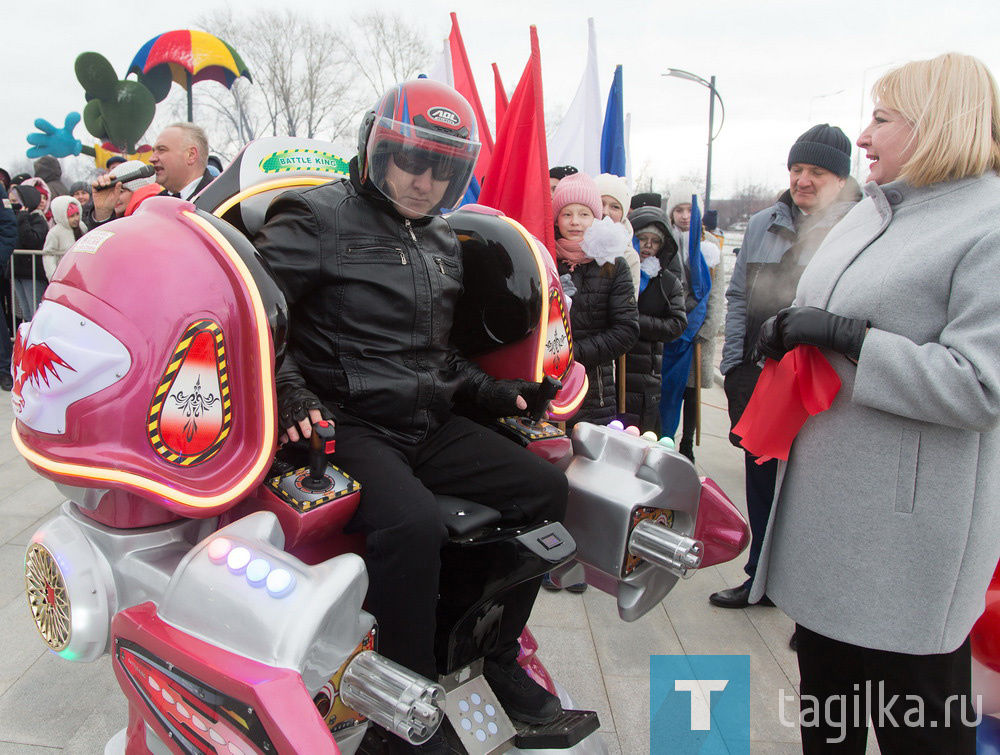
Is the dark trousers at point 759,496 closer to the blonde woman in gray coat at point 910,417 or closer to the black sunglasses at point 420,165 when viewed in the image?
the blonde woman in gray coat at point 910,417

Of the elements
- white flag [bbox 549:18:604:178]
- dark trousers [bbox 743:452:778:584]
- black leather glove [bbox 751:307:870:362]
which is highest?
white flag [bbox 549:18:604:178]

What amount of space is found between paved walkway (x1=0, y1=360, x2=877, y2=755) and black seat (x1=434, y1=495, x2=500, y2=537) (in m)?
1.10

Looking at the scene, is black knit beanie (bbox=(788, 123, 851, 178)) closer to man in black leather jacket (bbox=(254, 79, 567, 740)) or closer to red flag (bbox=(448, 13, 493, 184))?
man in black leather jacket (bbox=(254, 79, 567, 740))

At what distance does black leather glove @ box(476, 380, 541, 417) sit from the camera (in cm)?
207

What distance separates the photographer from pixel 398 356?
→ 1.91 metres

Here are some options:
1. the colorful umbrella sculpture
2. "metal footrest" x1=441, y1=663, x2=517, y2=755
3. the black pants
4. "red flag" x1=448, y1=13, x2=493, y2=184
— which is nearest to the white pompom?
"red flag" x1=448, y1=13, x2=493, y2=184

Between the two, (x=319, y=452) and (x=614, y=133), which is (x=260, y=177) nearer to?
(x=319, y=452)

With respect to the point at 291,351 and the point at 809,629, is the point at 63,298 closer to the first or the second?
the point at 291,351

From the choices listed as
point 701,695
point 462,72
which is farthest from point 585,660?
point 462,72

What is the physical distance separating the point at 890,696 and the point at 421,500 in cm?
128

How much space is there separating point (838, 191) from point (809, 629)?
1.91 meters

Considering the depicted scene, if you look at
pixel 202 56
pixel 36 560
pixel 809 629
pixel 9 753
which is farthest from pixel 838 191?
pixel 202 56

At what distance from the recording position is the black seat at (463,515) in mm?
1762

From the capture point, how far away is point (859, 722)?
6.34 feet
